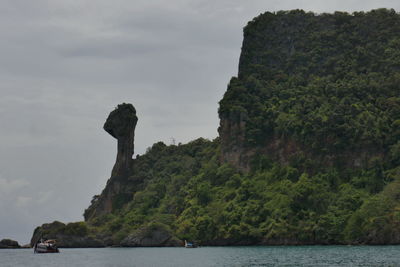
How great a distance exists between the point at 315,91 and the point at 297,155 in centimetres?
1905

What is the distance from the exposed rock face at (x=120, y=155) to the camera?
164 m

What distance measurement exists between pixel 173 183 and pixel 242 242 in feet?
119

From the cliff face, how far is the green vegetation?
246 mm

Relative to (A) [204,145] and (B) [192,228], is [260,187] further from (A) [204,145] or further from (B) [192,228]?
(A) [204,145]

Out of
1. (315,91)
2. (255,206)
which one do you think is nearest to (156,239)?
(255,206)

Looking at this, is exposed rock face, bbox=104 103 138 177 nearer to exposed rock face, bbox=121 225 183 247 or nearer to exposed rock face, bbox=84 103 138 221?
exposed rock face, bbox=84 103 138 221

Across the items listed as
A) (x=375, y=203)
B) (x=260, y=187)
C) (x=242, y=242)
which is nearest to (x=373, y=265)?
(x=375, y=203)

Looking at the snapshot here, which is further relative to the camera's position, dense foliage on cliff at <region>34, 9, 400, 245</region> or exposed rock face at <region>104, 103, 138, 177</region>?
exposed rock face at <region>104, 103, 138, 177</region>

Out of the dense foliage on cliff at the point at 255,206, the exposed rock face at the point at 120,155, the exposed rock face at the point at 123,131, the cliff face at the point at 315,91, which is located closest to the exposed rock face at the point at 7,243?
the dense foliage on cliff at the point at 255,206

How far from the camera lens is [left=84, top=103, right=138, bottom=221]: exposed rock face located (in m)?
164

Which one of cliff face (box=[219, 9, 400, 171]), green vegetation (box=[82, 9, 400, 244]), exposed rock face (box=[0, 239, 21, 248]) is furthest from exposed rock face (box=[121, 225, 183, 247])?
exposed rock face (box=[0, 239, 21, 248])

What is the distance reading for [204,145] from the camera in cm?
17025

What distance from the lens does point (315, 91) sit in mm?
148000

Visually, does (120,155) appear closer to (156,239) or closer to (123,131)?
(123,131)
